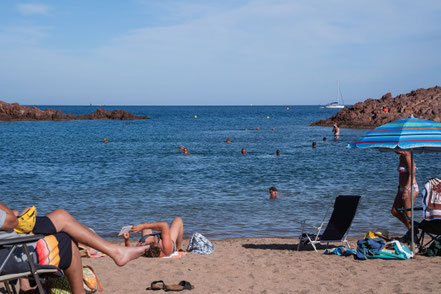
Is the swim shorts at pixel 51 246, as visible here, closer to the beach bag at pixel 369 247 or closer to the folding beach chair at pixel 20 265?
the folding beach chair at pixel 20 265

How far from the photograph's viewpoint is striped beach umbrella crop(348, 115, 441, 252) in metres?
6.86

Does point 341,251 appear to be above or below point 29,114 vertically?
below

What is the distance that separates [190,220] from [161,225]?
4.53 meters

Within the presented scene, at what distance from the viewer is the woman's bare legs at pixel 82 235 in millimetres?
4328

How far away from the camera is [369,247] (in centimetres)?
746

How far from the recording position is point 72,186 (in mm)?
17422

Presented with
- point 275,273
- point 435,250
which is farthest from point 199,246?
point 435,250

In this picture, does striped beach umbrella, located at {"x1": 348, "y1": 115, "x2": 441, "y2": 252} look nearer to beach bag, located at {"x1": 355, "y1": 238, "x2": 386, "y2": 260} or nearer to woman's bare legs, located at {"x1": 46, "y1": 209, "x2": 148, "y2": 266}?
beach bag, located at {"x1": 355, "y1": 238, "x2": 386, "y2": 260}

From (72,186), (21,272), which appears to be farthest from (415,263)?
(72,186)

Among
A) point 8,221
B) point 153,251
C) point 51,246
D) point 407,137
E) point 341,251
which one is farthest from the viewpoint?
point 341,251

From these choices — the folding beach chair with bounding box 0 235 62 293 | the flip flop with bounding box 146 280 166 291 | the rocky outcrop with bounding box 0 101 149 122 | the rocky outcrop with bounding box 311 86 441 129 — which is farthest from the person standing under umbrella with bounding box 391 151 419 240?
the rocky outcrop with bounding box 0 101 149 122

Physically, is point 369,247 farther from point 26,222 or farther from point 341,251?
point 26,222

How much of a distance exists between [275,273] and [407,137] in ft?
8.69

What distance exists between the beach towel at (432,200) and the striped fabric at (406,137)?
573 millimetres
